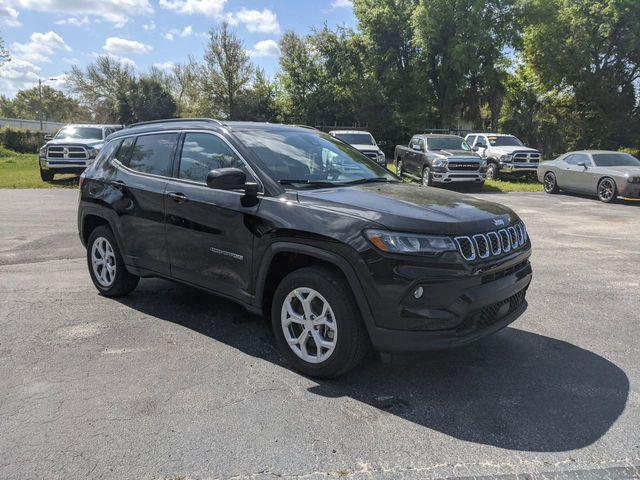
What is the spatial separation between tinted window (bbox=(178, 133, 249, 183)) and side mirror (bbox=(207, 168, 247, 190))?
322mm

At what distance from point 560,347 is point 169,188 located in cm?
354

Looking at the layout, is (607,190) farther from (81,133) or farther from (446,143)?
(81,133)

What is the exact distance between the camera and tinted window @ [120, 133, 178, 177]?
15.7ft

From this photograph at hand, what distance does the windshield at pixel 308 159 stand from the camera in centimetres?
412

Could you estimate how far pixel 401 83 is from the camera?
36.5 m

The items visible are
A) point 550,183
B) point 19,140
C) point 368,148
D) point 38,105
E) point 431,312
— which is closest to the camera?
point 431,312

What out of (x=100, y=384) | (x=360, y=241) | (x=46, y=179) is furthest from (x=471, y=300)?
(x=46, y=179)

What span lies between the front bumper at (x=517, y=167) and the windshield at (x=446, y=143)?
8.59 ft

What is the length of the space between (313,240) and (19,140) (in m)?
37.2

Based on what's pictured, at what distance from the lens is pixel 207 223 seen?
417 cm

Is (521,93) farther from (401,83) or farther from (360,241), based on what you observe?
(360,241)

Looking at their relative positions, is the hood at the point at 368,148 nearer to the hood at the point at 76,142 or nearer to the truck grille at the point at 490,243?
the hood at the point at 76,142

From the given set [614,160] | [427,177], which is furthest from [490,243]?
[427,177]

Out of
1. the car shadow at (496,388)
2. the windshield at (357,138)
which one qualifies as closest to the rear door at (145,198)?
the car shadow at (496,388)
